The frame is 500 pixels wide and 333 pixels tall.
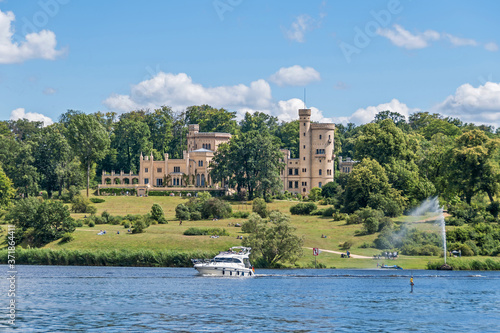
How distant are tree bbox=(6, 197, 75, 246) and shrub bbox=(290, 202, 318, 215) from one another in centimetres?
3672

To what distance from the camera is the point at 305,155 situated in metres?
151

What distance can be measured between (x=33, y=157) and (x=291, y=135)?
68.5m

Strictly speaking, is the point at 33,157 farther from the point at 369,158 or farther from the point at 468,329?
the point at 468,329

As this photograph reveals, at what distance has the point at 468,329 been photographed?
137 ft

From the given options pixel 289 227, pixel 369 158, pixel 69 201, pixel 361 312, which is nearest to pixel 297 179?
pixel 369 158

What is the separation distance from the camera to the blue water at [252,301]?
4131cm

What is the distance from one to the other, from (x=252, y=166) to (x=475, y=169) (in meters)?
40.3

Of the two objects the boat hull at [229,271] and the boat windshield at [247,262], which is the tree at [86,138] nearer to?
the boat windshield at [247,262]

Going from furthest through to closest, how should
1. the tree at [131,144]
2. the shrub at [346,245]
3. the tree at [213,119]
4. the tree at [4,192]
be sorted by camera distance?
the tree at [213,119], the tree at [131,144], the tree at [4,192], the shrub at [346,245]

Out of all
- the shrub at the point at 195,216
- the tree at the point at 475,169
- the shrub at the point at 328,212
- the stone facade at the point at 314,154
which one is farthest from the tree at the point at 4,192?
the tree at the point at 475,169

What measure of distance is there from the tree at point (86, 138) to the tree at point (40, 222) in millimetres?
42529

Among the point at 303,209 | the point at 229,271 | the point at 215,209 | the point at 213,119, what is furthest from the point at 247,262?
the point at 213,119

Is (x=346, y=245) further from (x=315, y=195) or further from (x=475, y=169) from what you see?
(x=315, y=195)

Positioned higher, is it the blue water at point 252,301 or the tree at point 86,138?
the tree at point 86,138
